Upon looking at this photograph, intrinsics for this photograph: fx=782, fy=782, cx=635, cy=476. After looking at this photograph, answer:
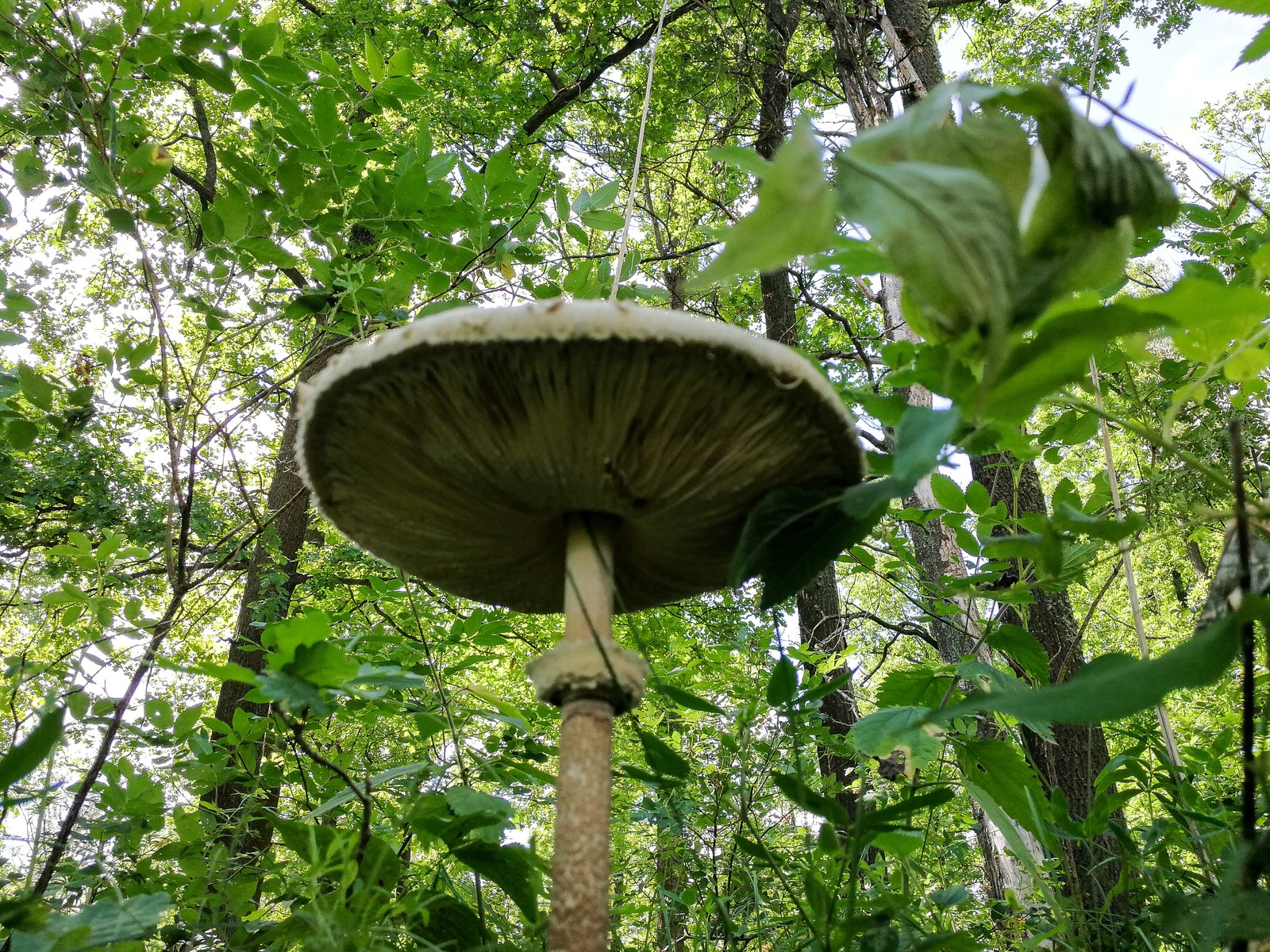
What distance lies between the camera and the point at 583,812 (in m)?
1.33

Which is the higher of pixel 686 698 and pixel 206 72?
pixel 206 72

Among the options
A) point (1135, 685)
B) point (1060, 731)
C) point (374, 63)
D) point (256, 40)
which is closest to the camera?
point (1135, 685)

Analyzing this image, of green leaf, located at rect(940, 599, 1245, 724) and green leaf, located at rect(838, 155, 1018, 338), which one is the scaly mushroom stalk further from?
green leaf, located at rect(838, 155, 1018, 338)

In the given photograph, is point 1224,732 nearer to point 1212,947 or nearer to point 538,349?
point 1212,947

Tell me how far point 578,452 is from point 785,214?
34.6 inches

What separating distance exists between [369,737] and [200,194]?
6819mm

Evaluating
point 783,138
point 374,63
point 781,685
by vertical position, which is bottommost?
point 781,685

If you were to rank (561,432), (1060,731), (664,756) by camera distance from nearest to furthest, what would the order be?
(664,756) < (561,432) < (1060,731)

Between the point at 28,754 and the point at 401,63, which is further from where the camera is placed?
the point at 401,63

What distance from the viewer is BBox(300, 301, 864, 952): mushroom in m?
1.21

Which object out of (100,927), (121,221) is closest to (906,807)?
(100,927)

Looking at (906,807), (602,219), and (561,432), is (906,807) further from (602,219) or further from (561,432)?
(602,219)

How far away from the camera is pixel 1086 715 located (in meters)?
0.69

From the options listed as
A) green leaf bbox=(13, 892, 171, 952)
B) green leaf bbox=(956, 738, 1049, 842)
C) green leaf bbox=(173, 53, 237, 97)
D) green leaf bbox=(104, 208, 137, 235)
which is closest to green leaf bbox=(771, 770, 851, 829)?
green leaf bbox=(956, 738, 1049, 842)
